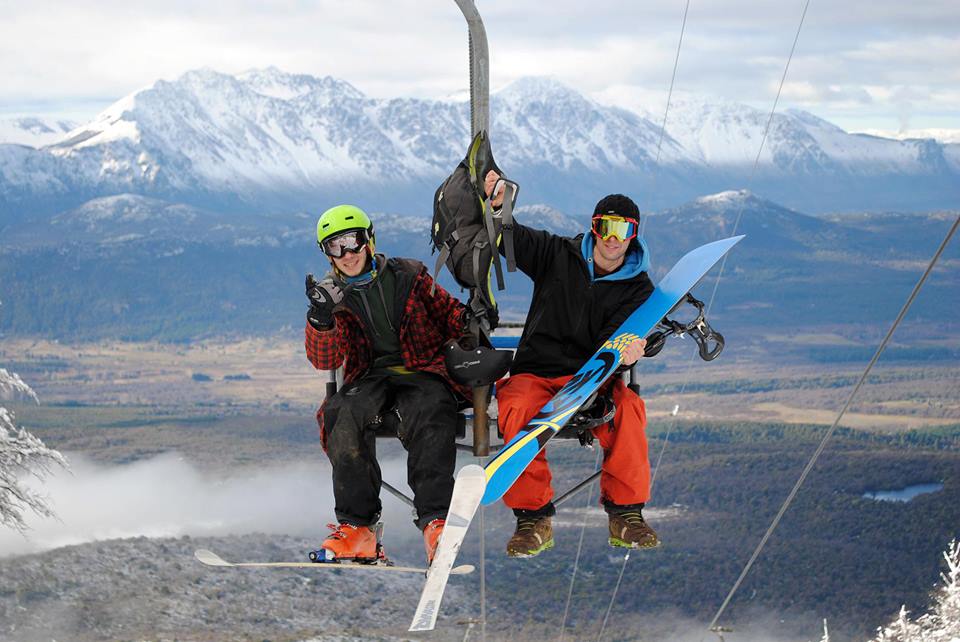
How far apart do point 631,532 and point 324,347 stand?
6.72 feet

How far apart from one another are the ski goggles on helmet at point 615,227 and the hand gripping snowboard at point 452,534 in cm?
179

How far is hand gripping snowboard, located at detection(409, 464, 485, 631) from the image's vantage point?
5.16 meters

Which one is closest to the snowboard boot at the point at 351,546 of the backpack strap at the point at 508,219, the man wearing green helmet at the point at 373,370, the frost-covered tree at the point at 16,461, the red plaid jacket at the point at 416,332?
the man wearing green helmet at the point at 373,370

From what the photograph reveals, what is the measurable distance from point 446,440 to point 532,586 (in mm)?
125758

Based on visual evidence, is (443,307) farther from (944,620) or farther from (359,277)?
(944,620)

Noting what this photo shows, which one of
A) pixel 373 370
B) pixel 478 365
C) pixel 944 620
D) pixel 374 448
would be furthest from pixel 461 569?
pixel 944 620

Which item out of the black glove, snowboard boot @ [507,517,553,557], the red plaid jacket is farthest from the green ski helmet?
snowboard boot @ [507,517,553,557]

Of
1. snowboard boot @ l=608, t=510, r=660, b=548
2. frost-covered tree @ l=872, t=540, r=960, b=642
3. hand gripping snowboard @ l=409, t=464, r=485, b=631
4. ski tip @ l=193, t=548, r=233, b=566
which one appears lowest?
frost-covered tree @ l=872, t=540, r=960, b=642

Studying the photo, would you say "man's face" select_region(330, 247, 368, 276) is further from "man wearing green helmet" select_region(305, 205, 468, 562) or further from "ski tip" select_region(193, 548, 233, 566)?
"ski tip" select_region(193, 548, 233, 566)

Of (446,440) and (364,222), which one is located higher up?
(364,222)

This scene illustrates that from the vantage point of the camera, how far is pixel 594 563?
127 metres

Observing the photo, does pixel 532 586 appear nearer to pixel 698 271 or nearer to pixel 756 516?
pixel 756 516

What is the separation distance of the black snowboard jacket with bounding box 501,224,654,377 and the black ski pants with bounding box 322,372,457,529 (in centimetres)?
70

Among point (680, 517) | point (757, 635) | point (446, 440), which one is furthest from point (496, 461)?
point (680, 517)
